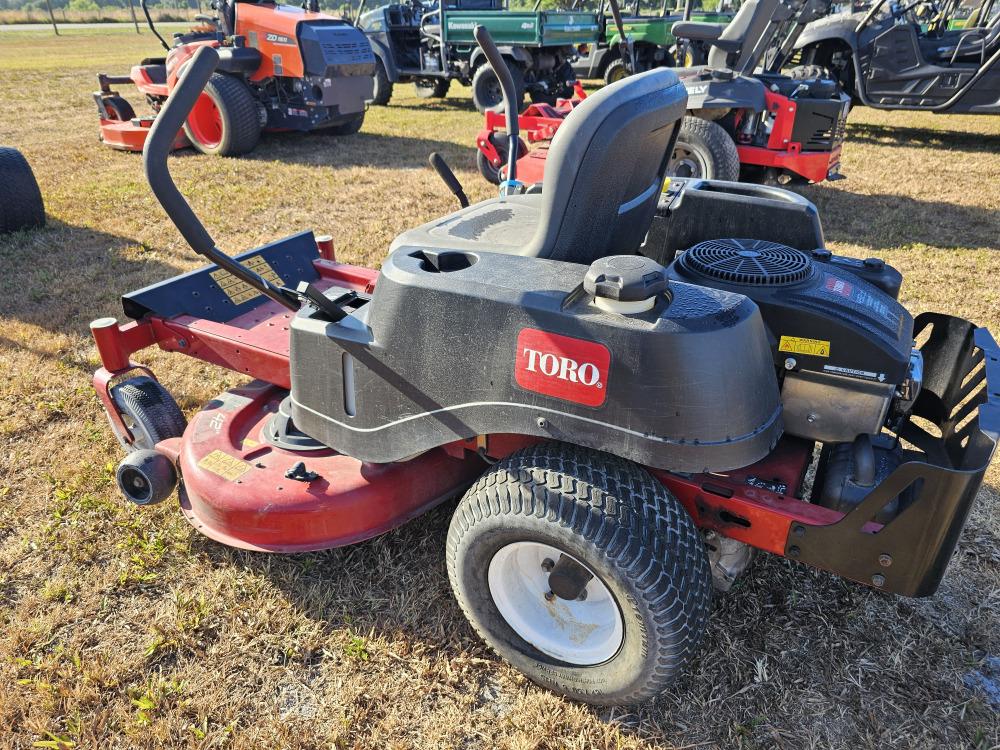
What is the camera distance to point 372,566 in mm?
2596

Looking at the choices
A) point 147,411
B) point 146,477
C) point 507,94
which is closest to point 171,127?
point 146,477

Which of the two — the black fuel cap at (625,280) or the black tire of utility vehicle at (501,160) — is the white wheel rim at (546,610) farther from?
the black tire of utility vehicle at (501,160)

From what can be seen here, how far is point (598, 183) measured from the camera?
6.43 ft

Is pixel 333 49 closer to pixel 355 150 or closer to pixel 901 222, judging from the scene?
pixel 355 150

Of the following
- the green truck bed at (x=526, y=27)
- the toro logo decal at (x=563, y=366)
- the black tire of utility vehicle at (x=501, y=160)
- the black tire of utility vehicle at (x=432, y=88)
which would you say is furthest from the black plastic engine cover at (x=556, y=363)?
the black tire of utility vehicle at (x=432, y=88)

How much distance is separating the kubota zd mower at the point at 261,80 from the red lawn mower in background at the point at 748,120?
8.19ft

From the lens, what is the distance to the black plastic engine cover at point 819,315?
203cm

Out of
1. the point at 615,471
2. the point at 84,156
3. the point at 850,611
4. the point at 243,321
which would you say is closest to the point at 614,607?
the point at 615,471

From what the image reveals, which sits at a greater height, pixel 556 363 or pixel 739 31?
pixel 739 31

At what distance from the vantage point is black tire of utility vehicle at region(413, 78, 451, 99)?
525 inches

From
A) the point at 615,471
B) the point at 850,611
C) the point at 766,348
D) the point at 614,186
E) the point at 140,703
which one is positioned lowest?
the point at 140,703

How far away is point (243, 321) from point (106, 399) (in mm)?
642

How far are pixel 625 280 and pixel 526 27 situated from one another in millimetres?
10416

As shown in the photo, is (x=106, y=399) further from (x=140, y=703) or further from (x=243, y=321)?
(x=140, y=703)
